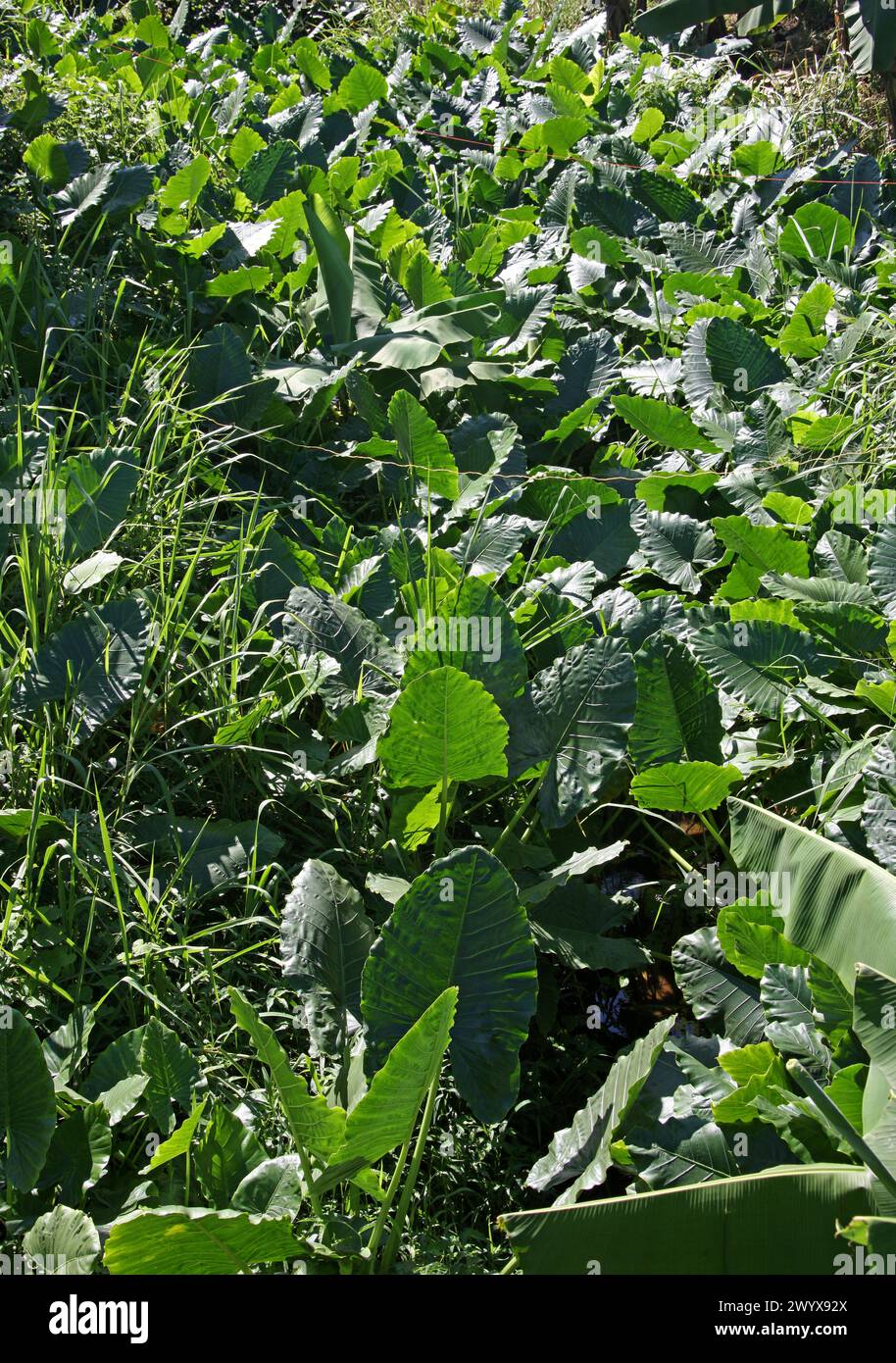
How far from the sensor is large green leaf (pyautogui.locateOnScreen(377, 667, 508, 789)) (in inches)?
67.1

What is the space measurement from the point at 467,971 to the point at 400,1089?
0.80 feet

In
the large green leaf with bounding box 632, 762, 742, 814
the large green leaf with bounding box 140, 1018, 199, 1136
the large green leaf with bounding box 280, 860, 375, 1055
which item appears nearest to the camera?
the large green leaf with bounding box 140, 1018, 199, 1136

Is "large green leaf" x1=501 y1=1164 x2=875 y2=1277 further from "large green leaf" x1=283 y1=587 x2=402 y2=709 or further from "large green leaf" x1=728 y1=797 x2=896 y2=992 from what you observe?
"large green leaf" x1=283 y1=587 x2=402 y2=709

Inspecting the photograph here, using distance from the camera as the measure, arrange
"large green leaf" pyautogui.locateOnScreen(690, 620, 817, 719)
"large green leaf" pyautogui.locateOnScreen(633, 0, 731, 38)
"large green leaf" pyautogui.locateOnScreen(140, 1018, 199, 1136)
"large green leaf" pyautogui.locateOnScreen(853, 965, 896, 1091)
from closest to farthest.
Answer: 1. "large green leaf" pyautogui.locateOnScreen(853, 965, 896, 1091)
2. "large green leaf" pyautogui.locateOnScreen(140, 1018, 199, 1136)
3. "large green leaf" pyautogui.locateOnScreen(690, 620, 817, 719)
4. "large green leaf" pyautogui.locateOnScreen(633, 0, 731, 38)

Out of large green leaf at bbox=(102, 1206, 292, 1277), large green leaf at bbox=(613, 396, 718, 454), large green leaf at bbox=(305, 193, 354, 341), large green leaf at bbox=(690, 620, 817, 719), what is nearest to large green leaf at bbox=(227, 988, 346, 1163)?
large green leaf at bbox=(102, 1206, 292, 1277)

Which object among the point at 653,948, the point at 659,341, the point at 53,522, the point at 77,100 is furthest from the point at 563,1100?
the point at 77,100

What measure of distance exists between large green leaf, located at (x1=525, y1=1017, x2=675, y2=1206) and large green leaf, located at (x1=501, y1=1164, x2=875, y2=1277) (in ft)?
0.45

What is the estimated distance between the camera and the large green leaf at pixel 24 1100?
1430 millimetres

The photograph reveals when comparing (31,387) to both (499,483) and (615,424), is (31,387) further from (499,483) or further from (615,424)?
(615,424)

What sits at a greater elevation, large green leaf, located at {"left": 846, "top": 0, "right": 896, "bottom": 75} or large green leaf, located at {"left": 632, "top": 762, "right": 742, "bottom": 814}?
large green leaf, located at {"left": 846, "top": 0, "right": 896, "bottom": 75}

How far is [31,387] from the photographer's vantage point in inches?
116

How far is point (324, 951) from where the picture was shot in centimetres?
166

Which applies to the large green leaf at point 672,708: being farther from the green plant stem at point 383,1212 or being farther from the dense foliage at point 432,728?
the green plant stem at point 383,1212

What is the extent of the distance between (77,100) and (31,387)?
1.69m
